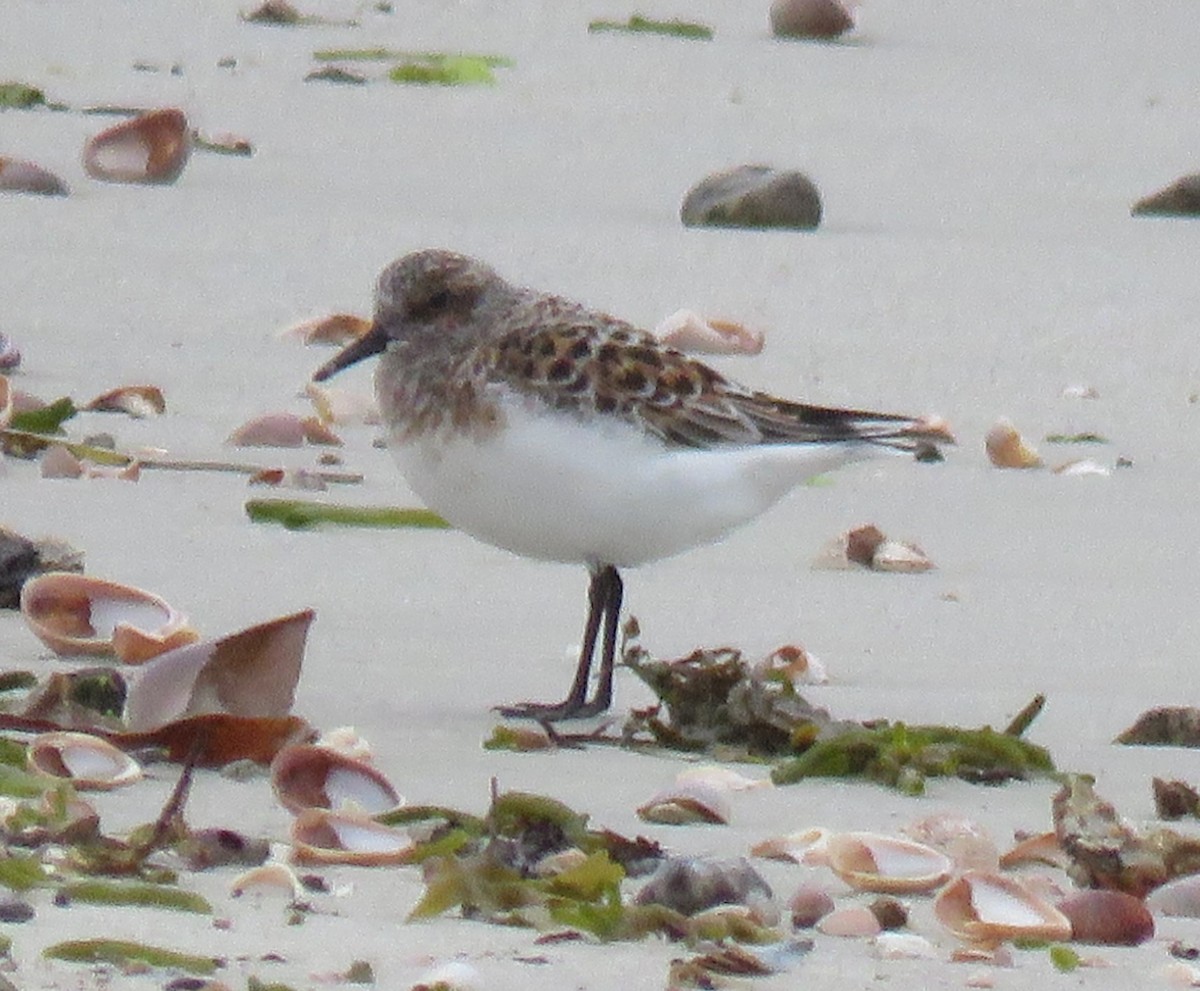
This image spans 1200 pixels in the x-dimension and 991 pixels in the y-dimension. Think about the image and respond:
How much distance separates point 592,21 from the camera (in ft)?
26.7

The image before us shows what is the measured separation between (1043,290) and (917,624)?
2099 mm

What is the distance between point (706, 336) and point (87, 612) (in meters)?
1.94

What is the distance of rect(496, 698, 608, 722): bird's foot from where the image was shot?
3.58 m

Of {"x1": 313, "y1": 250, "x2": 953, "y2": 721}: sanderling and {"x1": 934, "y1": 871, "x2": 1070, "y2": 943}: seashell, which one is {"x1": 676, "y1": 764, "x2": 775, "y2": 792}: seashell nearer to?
{"x1": 313, "y1": 250, "x2": 953, "y2": 721}: sanderling

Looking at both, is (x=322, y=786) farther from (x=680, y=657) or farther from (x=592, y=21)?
(x=592, y=21)

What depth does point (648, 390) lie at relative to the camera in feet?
13.1

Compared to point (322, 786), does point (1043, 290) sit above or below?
above

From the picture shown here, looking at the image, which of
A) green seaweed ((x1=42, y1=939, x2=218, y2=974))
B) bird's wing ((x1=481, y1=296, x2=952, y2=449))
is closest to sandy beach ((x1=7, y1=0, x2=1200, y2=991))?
green seaweed ((x1=42, y1=939, x2=218, y2=974))

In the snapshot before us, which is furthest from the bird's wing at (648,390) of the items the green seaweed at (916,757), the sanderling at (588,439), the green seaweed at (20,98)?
the green seaweed at (20,98)

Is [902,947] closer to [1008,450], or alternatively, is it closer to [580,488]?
[580,488]

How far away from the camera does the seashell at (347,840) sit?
9.15 ft

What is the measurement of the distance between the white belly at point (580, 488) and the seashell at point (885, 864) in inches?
40.7

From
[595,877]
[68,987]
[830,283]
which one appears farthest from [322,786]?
[830,283]

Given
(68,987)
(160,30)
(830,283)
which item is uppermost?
(160,30)
